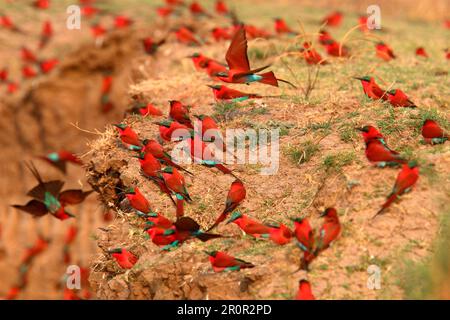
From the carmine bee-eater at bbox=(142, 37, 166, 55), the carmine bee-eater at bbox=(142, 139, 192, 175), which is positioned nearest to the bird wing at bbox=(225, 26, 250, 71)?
the carmine bee-eater at bbox=(142, 139, 192, 175)

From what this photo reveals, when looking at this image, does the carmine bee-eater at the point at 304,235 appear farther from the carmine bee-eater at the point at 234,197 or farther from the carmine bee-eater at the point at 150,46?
the carmine bee-eater at the point at 150,46

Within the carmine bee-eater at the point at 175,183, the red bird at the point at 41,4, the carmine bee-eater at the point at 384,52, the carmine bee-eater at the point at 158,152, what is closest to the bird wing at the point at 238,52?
the carmine bee-eater at the point at 158,152

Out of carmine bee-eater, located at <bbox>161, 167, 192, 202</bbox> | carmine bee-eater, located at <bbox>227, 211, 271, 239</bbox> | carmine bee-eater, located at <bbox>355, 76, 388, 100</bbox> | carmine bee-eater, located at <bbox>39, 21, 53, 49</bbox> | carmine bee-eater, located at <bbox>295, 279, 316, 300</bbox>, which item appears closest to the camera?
carmine bee-eater, located at <bbox>295, 279, 316, 300</bbox>

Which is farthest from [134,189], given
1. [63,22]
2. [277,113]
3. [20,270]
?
[63,22]

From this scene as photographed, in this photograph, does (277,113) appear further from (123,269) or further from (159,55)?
(159,55)

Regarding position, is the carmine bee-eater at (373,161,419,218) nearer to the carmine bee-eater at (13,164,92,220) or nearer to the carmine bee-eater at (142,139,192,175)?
the carmine bee-eater at (142,139,192,175)
